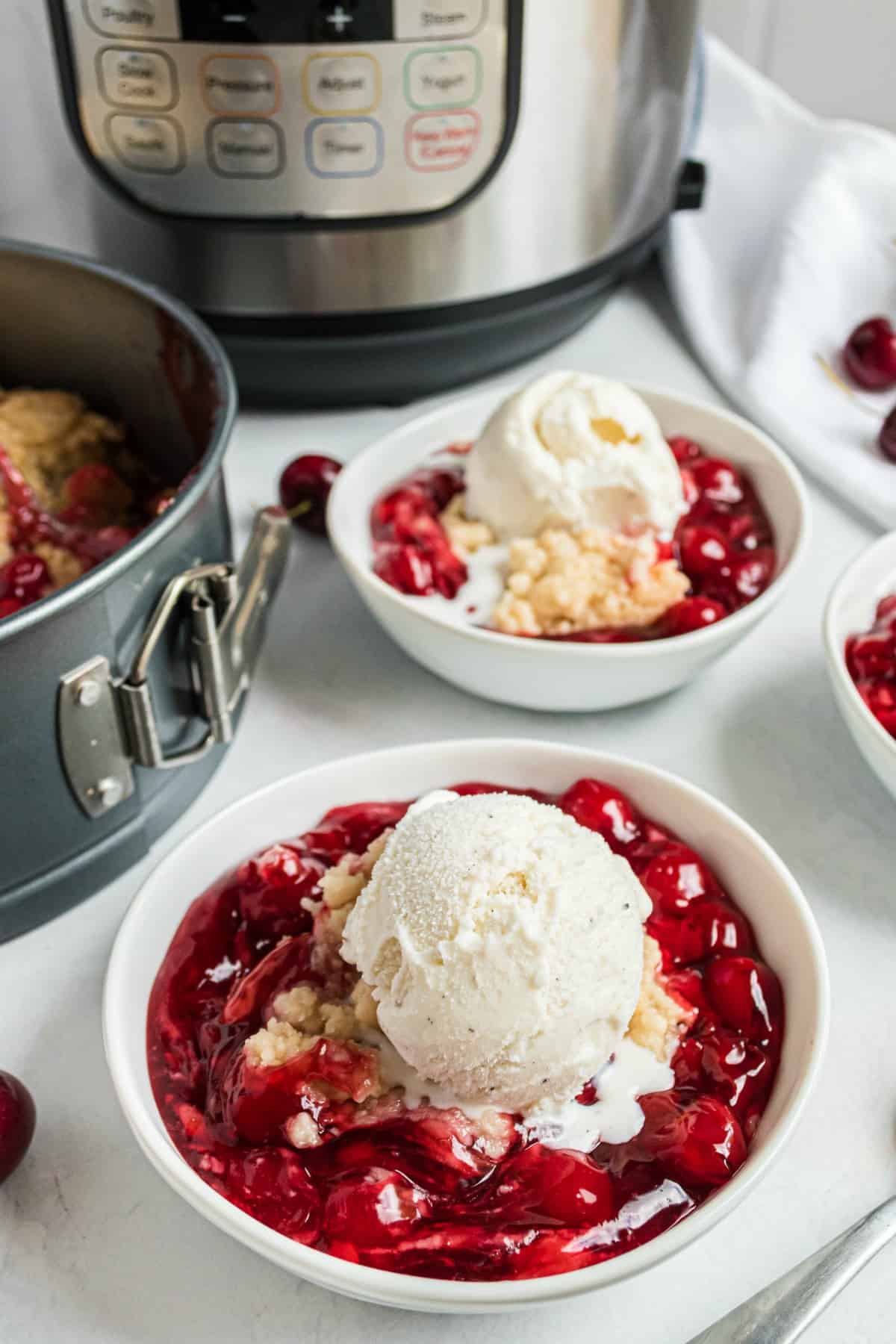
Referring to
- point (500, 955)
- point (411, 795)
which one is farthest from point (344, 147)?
point (500, 955)

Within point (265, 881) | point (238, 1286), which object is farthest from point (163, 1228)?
point (265, 881)

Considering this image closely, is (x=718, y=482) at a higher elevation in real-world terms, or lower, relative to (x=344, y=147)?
lower

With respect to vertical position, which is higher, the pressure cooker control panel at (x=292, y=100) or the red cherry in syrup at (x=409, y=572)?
the pressure cooker control panel at (x=292, y=100)

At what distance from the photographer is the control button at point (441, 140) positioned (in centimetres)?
88

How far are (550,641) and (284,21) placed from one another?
0.43 meters

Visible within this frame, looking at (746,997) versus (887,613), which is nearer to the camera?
(746,997)

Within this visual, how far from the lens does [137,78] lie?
0.85 meters

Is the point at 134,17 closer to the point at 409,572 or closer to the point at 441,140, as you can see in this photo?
the point at 441,140

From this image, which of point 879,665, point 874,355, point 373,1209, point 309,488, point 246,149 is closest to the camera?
point 373,1209

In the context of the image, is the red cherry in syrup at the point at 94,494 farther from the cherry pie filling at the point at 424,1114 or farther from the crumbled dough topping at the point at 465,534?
the cherry pie filling at the point at 424,1114

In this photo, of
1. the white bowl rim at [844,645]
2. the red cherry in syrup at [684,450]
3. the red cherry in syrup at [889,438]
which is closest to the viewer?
the white bowl rim at [844,645]

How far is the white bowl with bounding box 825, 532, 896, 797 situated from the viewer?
0.71 m

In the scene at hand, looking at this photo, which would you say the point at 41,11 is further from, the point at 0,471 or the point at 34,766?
the point at 34,766

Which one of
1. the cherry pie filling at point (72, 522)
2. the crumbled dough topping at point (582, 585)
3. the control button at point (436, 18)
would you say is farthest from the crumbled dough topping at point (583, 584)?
the control button at point (436, 18)
